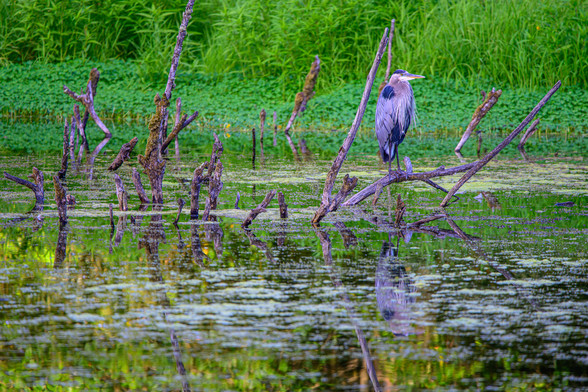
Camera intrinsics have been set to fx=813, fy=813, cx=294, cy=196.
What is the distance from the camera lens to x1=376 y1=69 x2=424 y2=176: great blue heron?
7.11m

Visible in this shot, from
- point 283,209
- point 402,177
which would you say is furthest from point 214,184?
point 402,177

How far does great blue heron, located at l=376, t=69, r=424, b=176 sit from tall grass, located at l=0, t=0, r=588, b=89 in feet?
18.1

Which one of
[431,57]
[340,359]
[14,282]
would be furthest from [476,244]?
[431,57]

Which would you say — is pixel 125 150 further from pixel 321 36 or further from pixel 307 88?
pixel 321 36

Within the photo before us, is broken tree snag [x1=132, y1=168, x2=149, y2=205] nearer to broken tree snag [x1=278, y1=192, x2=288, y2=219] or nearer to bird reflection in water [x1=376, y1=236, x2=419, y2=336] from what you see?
broken tree snag [x1=278, y1=192, x2=288, y2=219]

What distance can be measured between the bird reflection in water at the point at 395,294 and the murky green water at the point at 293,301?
0.01 metres

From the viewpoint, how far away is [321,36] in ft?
44.1

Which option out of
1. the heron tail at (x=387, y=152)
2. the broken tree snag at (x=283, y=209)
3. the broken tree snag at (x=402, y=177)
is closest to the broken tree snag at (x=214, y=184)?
the broken tree snag at (x=283, y=209)

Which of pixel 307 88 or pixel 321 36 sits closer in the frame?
pixel 307 88

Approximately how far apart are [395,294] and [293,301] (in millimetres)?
493

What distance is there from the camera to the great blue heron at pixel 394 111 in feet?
23.3

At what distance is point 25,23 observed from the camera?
14977mm

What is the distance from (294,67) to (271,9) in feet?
5.46

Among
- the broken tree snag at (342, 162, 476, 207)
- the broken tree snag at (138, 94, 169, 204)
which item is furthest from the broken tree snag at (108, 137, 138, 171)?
the broken tree snag at (342, 162, 476, 207)
